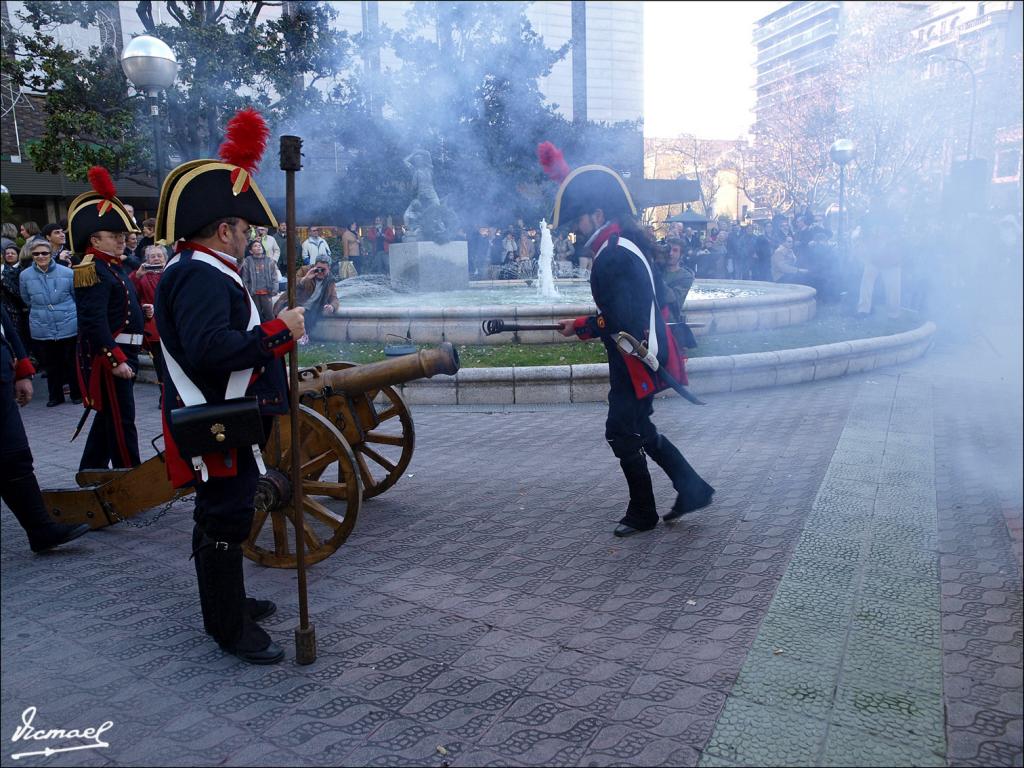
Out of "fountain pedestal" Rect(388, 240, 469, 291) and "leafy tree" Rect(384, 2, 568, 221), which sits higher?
"leafy tree" Rect(384, 2, 568, 221)

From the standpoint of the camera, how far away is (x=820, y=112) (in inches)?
189

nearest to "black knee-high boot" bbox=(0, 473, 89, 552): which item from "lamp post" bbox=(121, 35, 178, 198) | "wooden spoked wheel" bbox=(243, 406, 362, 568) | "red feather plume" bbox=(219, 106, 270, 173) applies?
"wooden spoked wheel" bbox=(243, 406, 362, 568)

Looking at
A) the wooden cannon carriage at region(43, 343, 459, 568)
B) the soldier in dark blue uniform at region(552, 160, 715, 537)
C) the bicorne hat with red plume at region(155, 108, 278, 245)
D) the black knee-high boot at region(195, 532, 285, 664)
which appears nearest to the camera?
the bicorne hat with red plume at region(155, 108, 278, 245)

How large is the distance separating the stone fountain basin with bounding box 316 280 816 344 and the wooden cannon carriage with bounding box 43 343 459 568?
4408mm

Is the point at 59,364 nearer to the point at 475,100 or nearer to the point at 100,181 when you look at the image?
the point at 100,181

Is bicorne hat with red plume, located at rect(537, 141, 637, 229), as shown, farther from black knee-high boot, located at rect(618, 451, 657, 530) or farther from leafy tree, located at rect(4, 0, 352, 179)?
leafy tree, located at rect(4, 0, 352, 179)

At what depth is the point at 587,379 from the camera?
7781mm

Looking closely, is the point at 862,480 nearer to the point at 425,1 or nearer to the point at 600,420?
the point at 600,420

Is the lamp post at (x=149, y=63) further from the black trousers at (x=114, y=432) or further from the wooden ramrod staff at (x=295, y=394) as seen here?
the wooden ramrod staff at (x=295, y=394)

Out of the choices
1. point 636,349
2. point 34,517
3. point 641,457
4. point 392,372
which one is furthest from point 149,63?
point 641,457

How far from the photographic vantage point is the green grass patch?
8.59 m

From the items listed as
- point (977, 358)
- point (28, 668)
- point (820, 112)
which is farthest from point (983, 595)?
point (977, 358)

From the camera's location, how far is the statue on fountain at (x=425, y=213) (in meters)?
14.4

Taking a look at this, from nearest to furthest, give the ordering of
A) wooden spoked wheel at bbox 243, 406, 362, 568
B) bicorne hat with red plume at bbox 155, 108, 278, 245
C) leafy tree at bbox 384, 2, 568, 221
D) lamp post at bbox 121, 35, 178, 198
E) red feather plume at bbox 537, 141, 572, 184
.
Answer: bicorne hat with red plume at bbox 155, 108, 278, 245 < wooden spoked wheel at bbox 243, 406, 362, 568 < red feather plume at bbox 537, 141, 572, 184 < lamp post at bbox 121, 35, 178, 198 < leafy tree at bbox 384, 2, 568, 221
